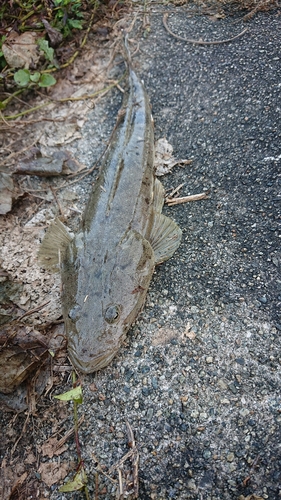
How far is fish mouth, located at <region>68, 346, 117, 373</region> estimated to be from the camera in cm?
271

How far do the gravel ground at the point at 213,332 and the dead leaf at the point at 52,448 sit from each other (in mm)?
69

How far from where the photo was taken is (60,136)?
474 cm

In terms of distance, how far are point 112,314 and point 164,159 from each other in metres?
2.01

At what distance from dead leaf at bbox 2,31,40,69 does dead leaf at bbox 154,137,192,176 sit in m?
2.07

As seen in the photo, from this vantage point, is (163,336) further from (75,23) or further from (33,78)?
(75,23)

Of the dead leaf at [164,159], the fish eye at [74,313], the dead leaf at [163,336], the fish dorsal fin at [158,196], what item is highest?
the dead leaf at [164,159]

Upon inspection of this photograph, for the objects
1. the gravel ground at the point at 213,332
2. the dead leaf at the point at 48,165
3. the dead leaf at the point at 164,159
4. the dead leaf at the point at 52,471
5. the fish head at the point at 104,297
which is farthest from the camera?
the dead leaf at the point at 48,165

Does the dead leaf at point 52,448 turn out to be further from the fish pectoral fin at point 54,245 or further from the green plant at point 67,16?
the green plant at point 67,16

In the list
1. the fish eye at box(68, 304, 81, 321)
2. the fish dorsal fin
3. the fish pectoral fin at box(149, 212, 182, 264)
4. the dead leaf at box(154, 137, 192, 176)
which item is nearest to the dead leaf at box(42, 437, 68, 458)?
the fish eye at box(68, 304, 81, 321)

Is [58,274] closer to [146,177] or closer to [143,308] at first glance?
[143,308]

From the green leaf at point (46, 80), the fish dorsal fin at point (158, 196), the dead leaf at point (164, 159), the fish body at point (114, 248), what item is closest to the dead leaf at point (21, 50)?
the green leaf at point (46, 80)

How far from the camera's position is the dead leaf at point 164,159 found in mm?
4066

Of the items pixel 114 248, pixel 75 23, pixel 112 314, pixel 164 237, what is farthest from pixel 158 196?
pixel 75 23

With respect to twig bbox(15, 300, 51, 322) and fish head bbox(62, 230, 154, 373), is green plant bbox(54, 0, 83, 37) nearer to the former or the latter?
fish head bbox(62, 230, 154, 373)
